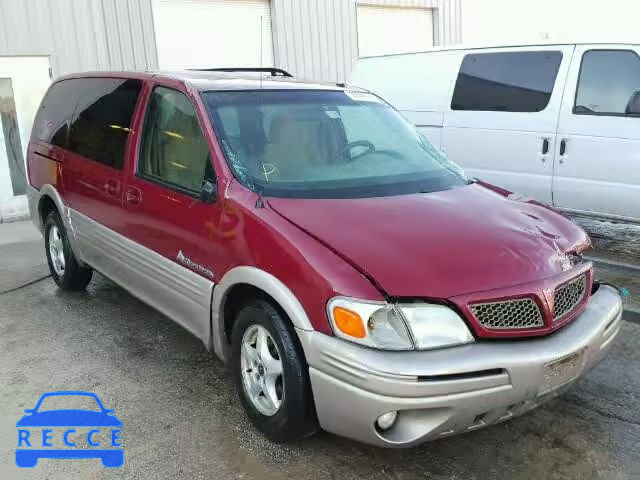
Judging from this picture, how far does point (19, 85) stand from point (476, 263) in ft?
26.5

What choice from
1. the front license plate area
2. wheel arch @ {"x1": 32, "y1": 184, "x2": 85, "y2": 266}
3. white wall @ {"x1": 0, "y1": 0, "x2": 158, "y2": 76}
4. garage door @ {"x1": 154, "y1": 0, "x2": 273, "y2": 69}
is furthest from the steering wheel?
white wall @ {"x1": 0, "y1": 0, "x2": 158, "y2": 76}

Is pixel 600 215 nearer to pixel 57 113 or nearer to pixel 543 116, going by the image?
pixel 543 116

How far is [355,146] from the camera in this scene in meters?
3.84

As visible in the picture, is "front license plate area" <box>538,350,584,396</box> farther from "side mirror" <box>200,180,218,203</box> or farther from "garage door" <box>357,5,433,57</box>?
"garage door" <box>357,5,433,57</box>

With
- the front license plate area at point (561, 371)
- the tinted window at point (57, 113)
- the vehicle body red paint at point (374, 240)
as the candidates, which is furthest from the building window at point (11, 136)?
the front license plate area at point (561, 371)

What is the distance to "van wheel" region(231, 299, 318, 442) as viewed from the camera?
279cm

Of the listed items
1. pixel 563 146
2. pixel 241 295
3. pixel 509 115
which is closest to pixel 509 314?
pixel 241 295

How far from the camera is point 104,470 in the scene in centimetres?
296

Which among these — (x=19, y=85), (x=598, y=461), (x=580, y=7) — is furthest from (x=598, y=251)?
(x=580, y=7)

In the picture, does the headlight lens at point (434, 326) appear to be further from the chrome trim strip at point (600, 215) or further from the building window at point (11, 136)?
the building window at point (11, 136)

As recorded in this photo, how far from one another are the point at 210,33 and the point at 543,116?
20.9 ft

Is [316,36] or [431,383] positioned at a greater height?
[316,36]

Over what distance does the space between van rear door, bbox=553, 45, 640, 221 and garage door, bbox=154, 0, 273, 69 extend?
5466mm

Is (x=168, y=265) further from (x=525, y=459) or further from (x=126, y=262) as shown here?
(x=525, y=459)
